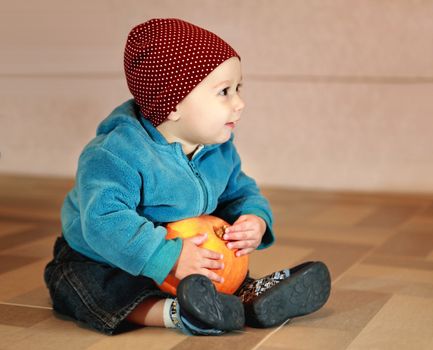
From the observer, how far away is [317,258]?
8.71 ft

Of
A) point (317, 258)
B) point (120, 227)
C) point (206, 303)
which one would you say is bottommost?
point (317, 258)

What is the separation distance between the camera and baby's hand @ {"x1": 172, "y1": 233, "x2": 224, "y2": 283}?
1.81 m

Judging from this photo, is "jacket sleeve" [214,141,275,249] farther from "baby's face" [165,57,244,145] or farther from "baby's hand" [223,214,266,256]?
"baby's face" [165,57,244,145]

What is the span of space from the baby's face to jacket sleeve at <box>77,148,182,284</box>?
205 mm

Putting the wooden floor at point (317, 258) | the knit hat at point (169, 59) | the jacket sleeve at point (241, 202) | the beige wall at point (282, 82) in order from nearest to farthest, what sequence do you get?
the wooden floor at point (317, 258) < the knit hat at point (169, 59) < the jacket sleeve at point (241, 202) < the beige wall at point (282, 82)

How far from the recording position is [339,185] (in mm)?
4059

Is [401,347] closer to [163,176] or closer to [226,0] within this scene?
[163,176]

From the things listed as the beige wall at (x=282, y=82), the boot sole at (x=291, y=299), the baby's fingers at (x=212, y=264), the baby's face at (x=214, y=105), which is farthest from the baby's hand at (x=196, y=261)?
the beige wall at (x=282, y=82)

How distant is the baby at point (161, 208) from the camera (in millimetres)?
1782

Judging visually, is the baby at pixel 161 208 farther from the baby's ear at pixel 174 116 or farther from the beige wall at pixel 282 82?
the beige wall at pixel 282 82

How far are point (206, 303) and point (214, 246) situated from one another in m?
0.21

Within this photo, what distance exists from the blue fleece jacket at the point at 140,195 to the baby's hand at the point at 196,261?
0.06 ft

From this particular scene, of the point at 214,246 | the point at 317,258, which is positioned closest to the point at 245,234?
the point at 214,246

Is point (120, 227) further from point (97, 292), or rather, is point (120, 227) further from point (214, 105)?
point (214, 105)
